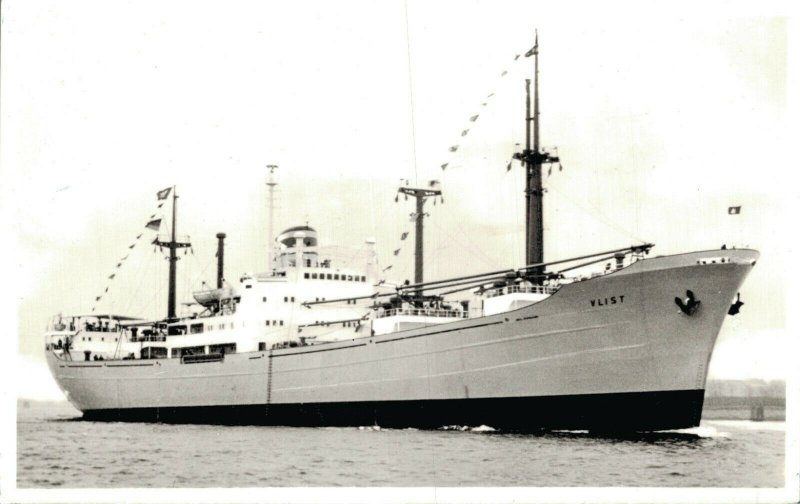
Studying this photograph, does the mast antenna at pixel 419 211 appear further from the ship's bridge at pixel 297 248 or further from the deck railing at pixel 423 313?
the ship's bridge at pixel 297 248

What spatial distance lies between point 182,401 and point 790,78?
1680 cm

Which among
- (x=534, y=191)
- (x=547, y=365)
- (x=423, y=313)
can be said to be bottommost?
(x=547, y=365)

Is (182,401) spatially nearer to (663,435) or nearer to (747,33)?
(663,435)

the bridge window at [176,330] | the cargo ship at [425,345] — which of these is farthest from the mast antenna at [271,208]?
the bridge window at [176,330]

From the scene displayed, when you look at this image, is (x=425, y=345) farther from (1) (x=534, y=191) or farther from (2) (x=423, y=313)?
(1) (x=534, y=191)

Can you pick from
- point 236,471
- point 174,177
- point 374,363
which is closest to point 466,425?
point 374,363

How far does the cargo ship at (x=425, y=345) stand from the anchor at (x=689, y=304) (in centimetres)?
4

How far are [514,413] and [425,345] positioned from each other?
2333 millimetres

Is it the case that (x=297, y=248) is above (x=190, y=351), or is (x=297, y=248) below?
above

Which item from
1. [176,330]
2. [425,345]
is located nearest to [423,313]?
[425,345]

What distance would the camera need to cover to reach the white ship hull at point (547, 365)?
50.9 feet

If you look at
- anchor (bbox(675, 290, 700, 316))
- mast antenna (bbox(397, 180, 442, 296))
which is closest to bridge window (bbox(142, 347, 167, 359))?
mast antenna (bbox(397, 180, 442, 296))

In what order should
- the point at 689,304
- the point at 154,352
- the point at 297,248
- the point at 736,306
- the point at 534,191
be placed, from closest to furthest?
the point at 736,306, the point at 689,304, the point at 534,191, the point at 297,248, the point at 154,352

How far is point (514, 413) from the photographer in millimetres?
17031
